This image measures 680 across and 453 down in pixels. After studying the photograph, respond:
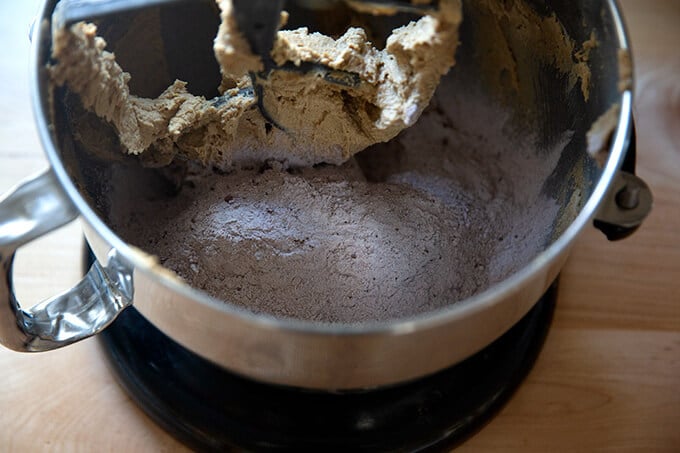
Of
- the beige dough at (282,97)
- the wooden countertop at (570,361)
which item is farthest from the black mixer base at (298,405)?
the beige dough at (282,97)

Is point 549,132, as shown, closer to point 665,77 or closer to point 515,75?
point 515,75

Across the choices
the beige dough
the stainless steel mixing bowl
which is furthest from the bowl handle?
the beige dough

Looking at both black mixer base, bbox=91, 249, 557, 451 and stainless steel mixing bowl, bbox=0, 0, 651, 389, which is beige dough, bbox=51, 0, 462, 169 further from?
black mixer base, bbox=91, 249, 557, 451

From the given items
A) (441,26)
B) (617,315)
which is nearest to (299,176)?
(441,26)

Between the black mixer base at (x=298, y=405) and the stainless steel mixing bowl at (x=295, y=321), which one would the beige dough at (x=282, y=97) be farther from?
the black mixer base at (x=298, y=405)

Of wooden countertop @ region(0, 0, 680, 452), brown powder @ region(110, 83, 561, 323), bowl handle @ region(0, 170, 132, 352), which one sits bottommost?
wooden countertop @ region(0, 0, 680, 452)

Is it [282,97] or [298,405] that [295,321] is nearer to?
[298,405]

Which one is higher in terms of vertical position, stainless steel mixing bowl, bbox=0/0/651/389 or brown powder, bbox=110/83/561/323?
stainless steel mixing bowl, bbox=0/0/651/389
